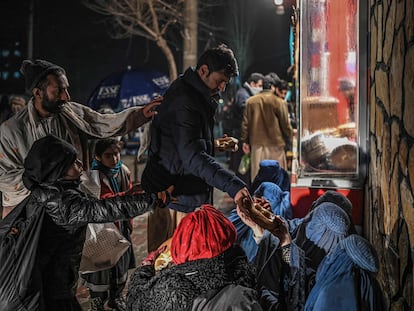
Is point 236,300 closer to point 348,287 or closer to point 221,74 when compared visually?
point 348,287

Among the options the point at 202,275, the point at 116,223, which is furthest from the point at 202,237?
the point at 116,223

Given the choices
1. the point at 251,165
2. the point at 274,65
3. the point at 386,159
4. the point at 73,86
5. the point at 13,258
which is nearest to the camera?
the point at 13,258

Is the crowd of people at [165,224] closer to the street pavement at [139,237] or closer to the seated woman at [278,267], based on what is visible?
the seated woman at [278,267]

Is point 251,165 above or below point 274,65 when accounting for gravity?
below

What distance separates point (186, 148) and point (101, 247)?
1602 mm

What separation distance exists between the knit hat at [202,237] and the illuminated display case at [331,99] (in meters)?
Result: 3.70

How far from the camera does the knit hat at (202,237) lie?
2.60 meters

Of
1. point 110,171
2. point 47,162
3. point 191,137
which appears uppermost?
point 191,137

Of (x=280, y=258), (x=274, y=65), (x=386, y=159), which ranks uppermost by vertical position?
(x=274, y=65)

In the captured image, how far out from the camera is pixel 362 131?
6004mm

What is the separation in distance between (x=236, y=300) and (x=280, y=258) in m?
1.17

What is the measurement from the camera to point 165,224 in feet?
17.0

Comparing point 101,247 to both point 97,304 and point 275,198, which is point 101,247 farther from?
point 275,198

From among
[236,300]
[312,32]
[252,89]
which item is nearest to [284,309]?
[236,300]
